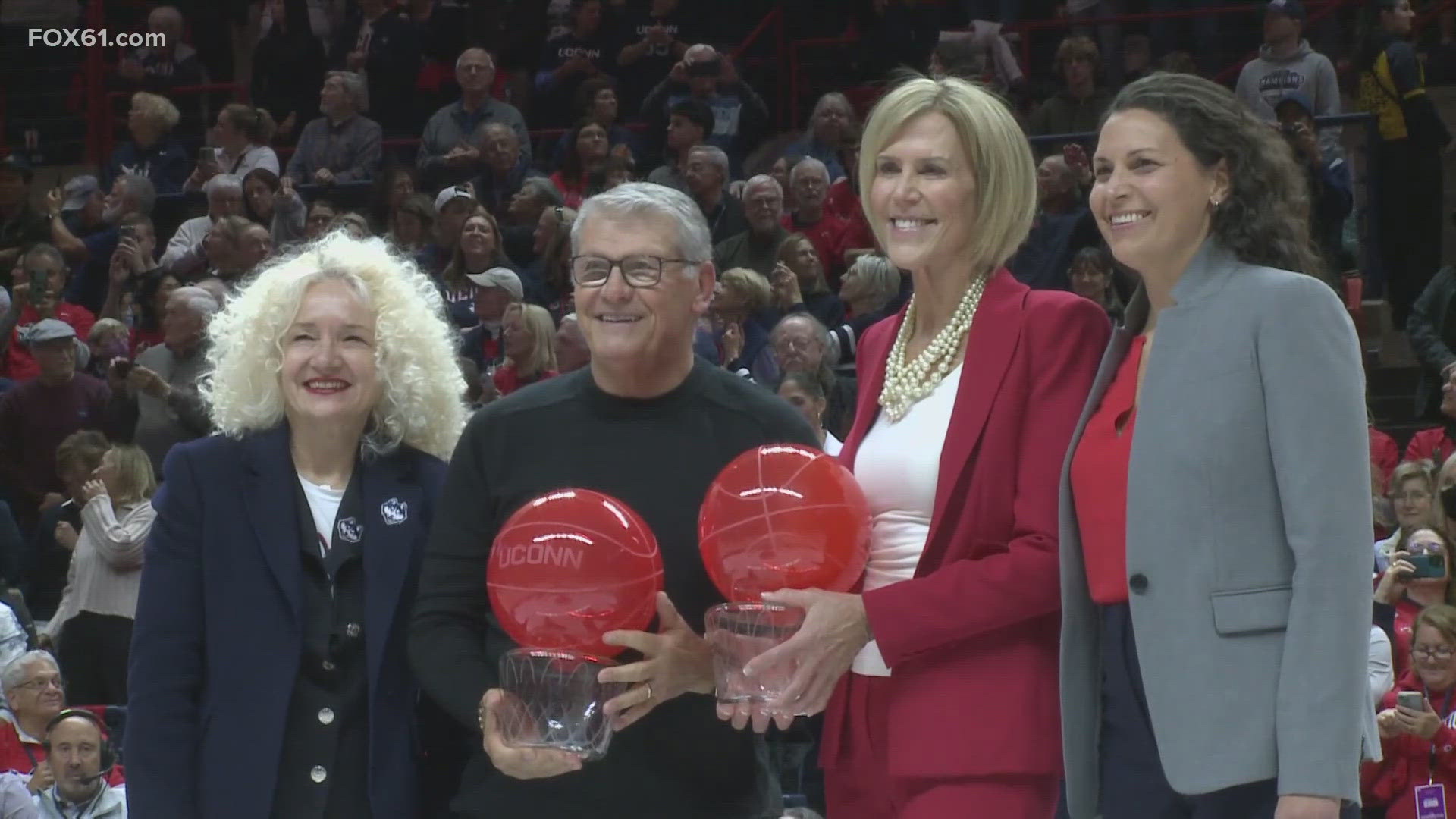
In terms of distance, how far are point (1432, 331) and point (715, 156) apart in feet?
11.7

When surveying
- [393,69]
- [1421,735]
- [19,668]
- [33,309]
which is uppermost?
[393,69]

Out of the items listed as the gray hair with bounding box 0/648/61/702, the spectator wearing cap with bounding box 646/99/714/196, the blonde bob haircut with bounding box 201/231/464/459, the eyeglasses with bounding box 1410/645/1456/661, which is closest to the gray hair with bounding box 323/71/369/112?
the spectator wearing cap with bounding box 646/99/714/196

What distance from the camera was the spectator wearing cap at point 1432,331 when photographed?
880 cm

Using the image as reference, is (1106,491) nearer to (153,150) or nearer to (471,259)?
(471,259)

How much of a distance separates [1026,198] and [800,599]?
678mm

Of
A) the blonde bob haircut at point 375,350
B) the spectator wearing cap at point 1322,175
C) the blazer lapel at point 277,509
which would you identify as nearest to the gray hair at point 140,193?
the spectator wearing cap at point 1322,175

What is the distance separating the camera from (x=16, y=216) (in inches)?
457

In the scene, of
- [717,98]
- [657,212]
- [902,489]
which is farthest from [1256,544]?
[717,98]

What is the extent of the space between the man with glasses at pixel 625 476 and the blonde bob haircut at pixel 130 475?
528cm

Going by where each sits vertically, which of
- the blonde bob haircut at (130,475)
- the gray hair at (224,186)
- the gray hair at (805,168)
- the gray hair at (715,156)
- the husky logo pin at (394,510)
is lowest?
the blonde bob haircut at (130,475)

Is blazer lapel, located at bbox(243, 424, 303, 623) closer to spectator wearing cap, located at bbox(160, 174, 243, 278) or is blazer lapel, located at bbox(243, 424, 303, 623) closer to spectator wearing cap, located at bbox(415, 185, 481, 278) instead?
spectator wearing cap, located at bbox(415, 185, 481, 278)

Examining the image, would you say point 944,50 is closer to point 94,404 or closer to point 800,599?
point 94,404

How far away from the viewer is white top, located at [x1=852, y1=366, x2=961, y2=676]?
2.64m

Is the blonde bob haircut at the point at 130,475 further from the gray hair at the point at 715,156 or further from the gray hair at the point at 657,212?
the gray hair at the point at 657,212
